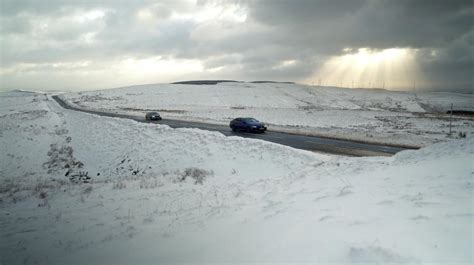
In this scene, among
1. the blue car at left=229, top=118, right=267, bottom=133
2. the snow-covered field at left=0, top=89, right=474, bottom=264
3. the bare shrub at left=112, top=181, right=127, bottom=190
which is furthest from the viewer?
the blue car at left=229, top=118, right=267, bottom=133

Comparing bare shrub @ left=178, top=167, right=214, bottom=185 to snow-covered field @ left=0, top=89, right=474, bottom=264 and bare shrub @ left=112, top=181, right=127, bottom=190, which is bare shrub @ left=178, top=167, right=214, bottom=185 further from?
bare shrub @ left=112, top=181, right=127, bottom=190

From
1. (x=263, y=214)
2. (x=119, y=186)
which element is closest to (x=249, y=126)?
(x=119, y=186)

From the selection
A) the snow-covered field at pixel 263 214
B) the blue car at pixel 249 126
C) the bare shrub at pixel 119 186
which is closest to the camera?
the snow-covered field at pixel 263 214

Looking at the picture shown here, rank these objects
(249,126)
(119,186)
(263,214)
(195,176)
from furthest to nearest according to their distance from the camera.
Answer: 1. (249,126)
2. (195,176)
3. (119,186)
4. (263,214)

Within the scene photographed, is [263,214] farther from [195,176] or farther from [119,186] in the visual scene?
[119,186]

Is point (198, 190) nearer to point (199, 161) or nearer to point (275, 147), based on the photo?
point (199, 161)

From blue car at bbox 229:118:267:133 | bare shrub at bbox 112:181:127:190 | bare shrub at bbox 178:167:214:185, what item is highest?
blue car at bbox 229:118:267:133

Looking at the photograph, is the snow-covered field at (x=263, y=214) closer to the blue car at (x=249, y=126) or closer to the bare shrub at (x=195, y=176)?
the bare shrub at (x=195, y=176)

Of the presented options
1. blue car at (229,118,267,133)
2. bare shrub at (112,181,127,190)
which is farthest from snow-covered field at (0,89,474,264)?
blue car at (229,118,267,133)

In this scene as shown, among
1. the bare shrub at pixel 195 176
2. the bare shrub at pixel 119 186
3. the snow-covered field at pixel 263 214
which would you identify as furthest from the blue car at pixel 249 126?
the bare shrub at pixel 119 186

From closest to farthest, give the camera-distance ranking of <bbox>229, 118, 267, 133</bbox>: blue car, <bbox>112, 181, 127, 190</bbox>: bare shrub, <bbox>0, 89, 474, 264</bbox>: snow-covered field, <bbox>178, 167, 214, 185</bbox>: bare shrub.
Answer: <bbox>0, 89, 474, 264</bbox>: snow-covered field, <bbox>112, 181, 127, 190</bbox>: bare shrub, <bbox>178, 167, 214, 185</bbox>: bare shrub, <bbox>229, 118, 267, 133</bbox>: blue car

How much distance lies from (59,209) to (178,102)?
7791cm

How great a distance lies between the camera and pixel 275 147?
53.6ft

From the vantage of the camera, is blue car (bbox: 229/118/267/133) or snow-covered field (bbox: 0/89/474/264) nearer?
snow-covered field (bbox: 0/89/474/264)
